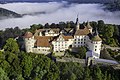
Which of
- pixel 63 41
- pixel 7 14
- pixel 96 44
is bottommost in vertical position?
pixel 7 14

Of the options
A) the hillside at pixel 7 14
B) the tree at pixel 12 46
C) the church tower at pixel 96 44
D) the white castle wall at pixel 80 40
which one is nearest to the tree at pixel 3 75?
the tree at pixel 12 46

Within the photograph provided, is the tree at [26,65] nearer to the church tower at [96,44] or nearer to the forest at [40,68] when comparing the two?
the forest at [40,68]

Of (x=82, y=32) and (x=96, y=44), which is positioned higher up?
(x=82, y=32)

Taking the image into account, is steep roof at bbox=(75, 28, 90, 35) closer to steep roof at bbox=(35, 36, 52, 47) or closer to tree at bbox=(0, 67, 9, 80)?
steep roof at bbox=(35, 36, 52, 47)

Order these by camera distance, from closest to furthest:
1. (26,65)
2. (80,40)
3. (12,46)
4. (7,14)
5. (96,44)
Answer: (26,65), (96,44), (12,46), (80,40), (7,14)

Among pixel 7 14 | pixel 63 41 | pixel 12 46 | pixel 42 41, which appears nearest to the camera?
pixel 12 46

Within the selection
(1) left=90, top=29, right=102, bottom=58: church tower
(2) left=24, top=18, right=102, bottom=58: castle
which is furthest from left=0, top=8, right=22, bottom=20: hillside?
(1) left=90, top=29, right=102, bottom=58: church tower

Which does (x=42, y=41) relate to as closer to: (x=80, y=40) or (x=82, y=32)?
(x=80, y=40)

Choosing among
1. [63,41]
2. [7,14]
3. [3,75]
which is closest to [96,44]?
[63,41]
